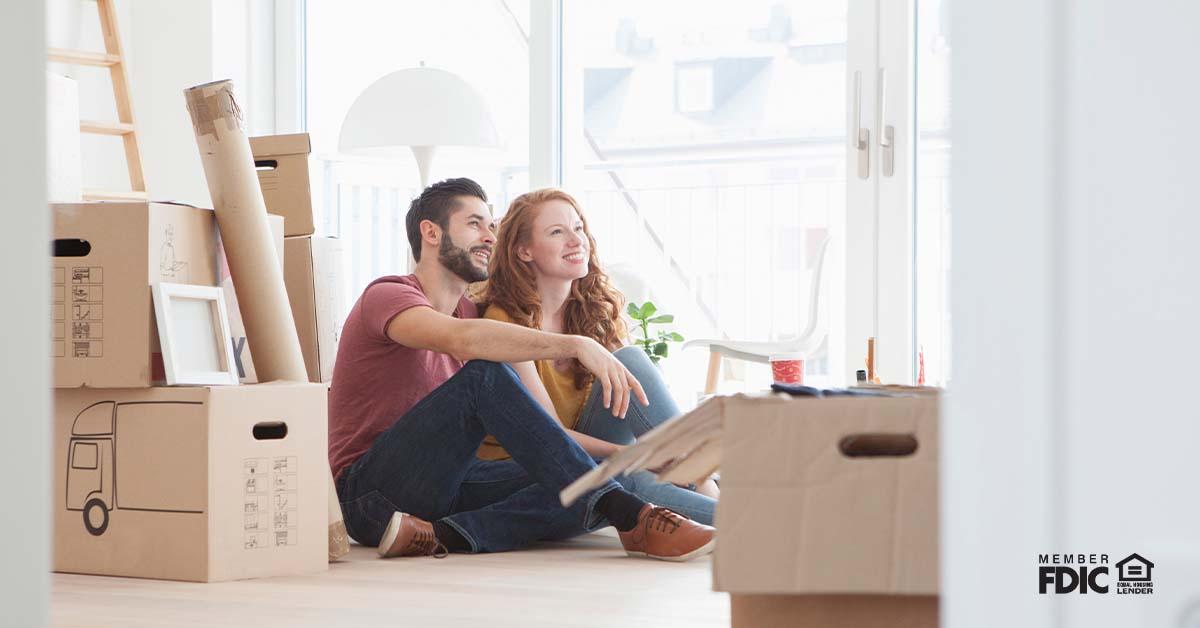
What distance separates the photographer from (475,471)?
2.50 metres

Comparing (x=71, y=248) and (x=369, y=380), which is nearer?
(x=71, y=248)

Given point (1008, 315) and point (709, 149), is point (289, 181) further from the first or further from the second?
point (709, 149)

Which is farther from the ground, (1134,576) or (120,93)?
(120,93)

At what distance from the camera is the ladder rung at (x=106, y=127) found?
135 inches

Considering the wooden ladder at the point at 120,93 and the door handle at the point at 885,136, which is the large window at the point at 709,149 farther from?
the wooden ladder at the point at 120,93

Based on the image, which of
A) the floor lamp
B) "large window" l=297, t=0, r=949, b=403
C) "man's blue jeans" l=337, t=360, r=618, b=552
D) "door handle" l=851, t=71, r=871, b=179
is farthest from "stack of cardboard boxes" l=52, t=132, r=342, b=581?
"door handle" l=851, t=71, r=871, b=179

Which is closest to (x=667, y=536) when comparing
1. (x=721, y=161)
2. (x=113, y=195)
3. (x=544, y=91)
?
(x=544, y=91)

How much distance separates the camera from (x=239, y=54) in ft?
13.0

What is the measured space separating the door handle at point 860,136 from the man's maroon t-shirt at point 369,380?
1317mm

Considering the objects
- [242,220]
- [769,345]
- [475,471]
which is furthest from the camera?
[769,345]

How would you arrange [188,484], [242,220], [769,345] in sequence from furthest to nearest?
[769,345], [242,220], [188,484]

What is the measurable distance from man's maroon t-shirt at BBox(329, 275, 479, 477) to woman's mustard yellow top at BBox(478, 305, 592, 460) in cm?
19

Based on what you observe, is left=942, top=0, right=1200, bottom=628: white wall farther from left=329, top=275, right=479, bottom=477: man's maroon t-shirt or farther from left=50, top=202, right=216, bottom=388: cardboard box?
left=329, top=275, right=479, bottom=477: man's maroon t-shirt

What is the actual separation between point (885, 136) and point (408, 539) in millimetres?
1704
